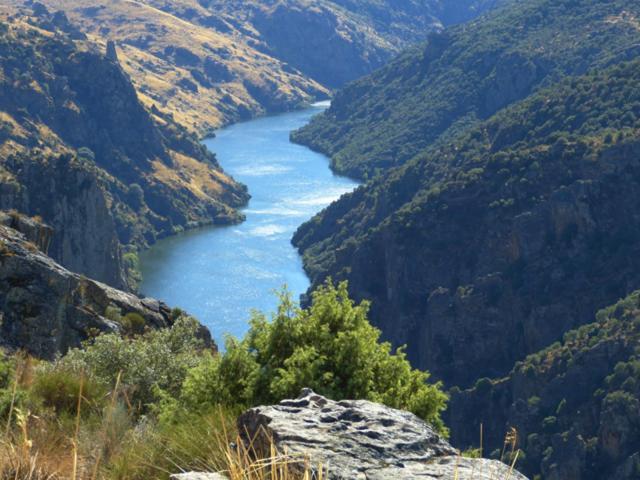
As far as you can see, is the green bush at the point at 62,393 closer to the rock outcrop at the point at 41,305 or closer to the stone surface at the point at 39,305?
the rock outcrop at the point at 41,305

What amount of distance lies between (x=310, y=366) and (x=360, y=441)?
6.32m

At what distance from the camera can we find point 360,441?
44.1 feet

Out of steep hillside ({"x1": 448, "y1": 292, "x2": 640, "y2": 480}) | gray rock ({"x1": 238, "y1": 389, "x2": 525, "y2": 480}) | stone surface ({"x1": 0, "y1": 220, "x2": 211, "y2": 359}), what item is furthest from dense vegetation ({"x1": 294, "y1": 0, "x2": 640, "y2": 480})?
gray rock ({"x1": 238, "y1": 389, "x2": 525, "y2": 480})

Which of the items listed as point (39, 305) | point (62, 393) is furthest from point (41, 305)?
point (62, 393)

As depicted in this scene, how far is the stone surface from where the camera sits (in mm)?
35906

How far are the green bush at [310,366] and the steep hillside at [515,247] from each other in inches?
4467

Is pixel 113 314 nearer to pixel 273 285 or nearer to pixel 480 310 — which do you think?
pixel 480 310

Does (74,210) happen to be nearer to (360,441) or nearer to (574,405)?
(574,405)

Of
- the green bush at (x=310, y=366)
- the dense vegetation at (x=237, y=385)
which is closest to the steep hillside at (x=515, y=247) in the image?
the green bush at (x=310, y=366)

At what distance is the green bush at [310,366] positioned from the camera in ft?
65.6

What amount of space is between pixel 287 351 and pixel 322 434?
8.15 metres

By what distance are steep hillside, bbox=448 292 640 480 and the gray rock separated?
8801 centimetres

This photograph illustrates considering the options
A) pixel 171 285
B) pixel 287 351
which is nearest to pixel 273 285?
pixel 171 285

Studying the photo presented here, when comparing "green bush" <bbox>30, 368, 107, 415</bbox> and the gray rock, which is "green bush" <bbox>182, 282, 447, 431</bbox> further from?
the gray rock
